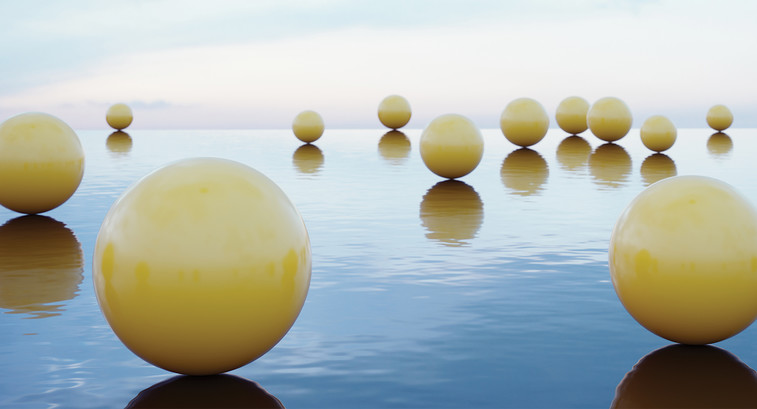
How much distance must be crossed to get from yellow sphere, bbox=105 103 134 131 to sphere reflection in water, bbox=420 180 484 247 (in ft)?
82.7

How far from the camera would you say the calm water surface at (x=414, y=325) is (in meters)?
6.06

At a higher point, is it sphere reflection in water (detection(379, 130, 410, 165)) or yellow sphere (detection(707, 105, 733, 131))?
yellow sphere (detection(707, 105, 733, 131))

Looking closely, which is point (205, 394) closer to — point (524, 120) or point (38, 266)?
point (38, 266)

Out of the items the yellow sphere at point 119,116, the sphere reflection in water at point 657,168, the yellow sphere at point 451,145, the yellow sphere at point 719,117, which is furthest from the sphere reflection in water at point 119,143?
the yellow sphere at point 719,117

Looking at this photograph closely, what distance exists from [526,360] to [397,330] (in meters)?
1.41

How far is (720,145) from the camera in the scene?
30.3m

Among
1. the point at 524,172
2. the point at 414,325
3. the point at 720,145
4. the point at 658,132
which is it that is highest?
the point at 658,132

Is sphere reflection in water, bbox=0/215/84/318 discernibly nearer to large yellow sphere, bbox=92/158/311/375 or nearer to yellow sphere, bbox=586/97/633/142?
large yellow sphere, bbox=92/158/311/375

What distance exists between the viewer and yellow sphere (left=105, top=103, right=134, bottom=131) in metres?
38.3

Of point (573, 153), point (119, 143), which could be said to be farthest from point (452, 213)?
point (119, 143)

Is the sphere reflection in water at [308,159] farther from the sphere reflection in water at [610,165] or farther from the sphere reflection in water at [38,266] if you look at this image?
the sphere reflection in water at [38,266]

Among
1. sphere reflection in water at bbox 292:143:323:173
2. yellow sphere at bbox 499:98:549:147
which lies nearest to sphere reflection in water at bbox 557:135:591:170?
yellow sphere at bbox 499:98:549:147

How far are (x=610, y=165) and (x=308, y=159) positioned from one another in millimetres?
9706

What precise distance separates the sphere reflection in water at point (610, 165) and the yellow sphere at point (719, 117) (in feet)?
35.7
